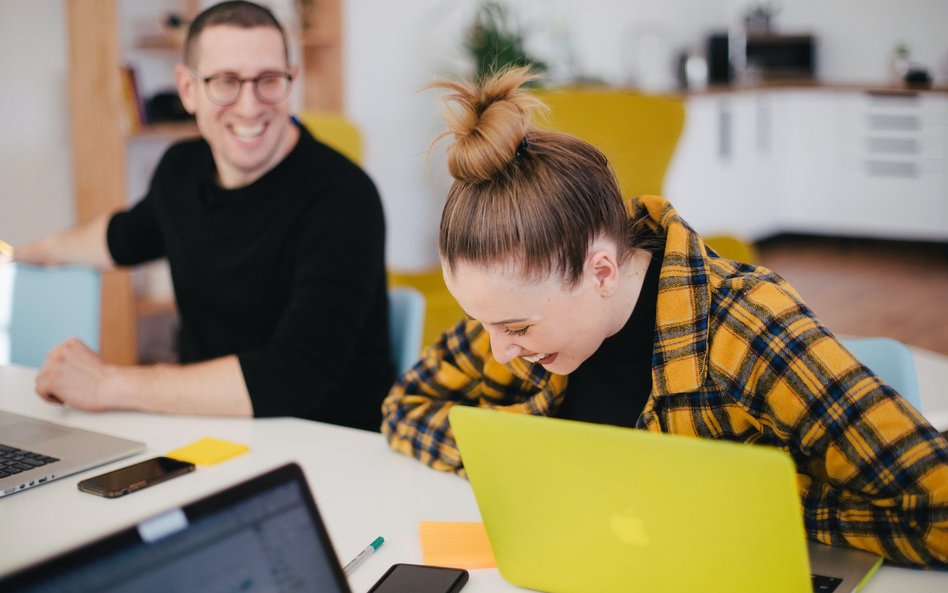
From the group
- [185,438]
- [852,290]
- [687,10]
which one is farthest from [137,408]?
[687,10]

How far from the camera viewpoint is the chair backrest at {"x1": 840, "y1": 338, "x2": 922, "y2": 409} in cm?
150

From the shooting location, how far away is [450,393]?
159 cm

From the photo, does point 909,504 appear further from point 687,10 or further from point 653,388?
point 687,10

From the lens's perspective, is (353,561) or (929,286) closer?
(353,561)

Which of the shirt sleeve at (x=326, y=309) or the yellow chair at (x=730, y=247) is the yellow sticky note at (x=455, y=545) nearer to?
the shirt sleeve at (x=326, y=309)

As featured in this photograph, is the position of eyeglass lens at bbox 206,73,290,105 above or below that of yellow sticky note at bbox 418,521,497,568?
above

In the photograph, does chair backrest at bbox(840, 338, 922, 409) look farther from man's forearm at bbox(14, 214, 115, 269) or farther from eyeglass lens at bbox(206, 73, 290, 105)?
man's forearm at bbox(14, 214, 115, 269)

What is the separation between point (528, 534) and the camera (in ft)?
3.56

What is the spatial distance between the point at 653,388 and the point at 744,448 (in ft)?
1.35

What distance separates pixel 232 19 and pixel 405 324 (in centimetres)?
67

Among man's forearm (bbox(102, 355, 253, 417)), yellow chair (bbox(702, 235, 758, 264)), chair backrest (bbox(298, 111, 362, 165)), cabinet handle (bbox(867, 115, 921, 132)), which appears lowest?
yellow chair (bbox(702, 235, 758, 264))

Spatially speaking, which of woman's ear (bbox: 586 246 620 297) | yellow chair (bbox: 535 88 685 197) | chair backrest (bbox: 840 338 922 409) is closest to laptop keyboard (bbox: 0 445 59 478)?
woman's ear (bbox: 586 246 620 297)

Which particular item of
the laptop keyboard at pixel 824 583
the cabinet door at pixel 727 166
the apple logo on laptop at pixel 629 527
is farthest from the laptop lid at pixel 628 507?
the cabinet door at pixel 727 166

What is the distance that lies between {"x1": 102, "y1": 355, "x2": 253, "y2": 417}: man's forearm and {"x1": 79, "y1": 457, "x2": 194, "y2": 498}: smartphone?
0.69 ft
